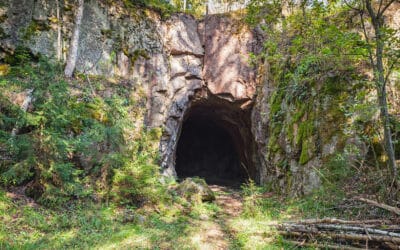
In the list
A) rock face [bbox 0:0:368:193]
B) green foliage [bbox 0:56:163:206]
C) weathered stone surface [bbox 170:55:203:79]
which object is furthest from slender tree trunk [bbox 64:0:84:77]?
weathered stone surface [bbox 170:55:203:79]

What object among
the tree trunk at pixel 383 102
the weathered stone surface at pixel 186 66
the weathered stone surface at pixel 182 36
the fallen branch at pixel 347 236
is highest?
the weathered stone surface at pixel 182 36

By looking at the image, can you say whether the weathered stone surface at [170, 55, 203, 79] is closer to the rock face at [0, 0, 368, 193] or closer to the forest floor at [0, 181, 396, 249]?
the rock face at [0, 0, 368, 193]

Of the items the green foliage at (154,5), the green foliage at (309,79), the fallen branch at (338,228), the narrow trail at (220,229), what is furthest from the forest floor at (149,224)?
the green foliage at (154,5)

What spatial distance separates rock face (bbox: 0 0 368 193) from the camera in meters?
8.97

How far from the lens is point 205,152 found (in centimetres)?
2058

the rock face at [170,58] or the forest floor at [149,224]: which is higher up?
the rock face at [170,58]

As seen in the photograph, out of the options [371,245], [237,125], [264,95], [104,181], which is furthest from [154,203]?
[237,125]

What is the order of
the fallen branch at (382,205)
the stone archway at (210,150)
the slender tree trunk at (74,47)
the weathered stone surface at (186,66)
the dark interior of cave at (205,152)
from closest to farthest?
the fallen branch at (382,205), the slender tree trunk at (74,47), the weathered stone surface at (186,66), the stone archway at (210,150), the dark interior of cave at (205,152)

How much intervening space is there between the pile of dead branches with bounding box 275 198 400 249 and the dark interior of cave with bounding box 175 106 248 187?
1430 centimetres

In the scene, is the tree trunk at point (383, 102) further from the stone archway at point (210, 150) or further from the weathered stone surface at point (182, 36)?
the stone archway at point (210, 150)

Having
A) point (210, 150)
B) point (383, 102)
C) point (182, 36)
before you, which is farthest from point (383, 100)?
point (210, 150)

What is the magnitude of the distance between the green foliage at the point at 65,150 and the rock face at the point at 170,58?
3619 millimetres

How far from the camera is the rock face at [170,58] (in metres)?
8.97

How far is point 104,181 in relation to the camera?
5.73 meters
